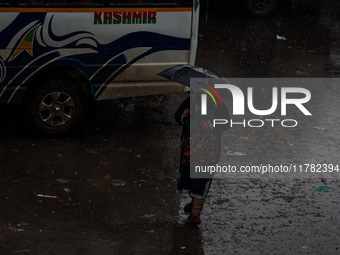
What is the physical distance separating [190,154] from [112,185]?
1312 millimetres

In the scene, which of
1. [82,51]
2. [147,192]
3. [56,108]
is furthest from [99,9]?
[147,192]

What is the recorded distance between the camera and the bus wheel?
8.66 metres

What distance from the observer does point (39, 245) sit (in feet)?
20.2

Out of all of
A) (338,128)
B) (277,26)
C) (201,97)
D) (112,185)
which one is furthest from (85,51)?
(277,26)

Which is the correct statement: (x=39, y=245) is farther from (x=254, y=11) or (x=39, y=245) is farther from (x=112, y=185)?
(x=254, y=11)

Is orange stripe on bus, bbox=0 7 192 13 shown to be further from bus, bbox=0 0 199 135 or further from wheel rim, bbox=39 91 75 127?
wheel rim, bbox=39 91 75 127

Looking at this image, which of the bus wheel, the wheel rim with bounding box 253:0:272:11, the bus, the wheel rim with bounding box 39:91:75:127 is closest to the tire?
the wheel rim with bounding box 253:0:272:11

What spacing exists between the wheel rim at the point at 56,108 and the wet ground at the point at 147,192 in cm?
25

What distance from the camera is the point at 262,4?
1680 cm

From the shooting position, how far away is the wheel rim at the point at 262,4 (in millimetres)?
16750

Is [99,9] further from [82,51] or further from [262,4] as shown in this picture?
[262,4]

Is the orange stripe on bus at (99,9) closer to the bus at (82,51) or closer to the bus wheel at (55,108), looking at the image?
the bus at (82,51)

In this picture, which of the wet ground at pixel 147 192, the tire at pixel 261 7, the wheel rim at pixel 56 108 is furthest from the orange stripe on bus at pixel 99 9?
the tire at pixel 261 7

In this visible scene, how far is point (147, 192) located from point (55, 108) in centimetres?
210
